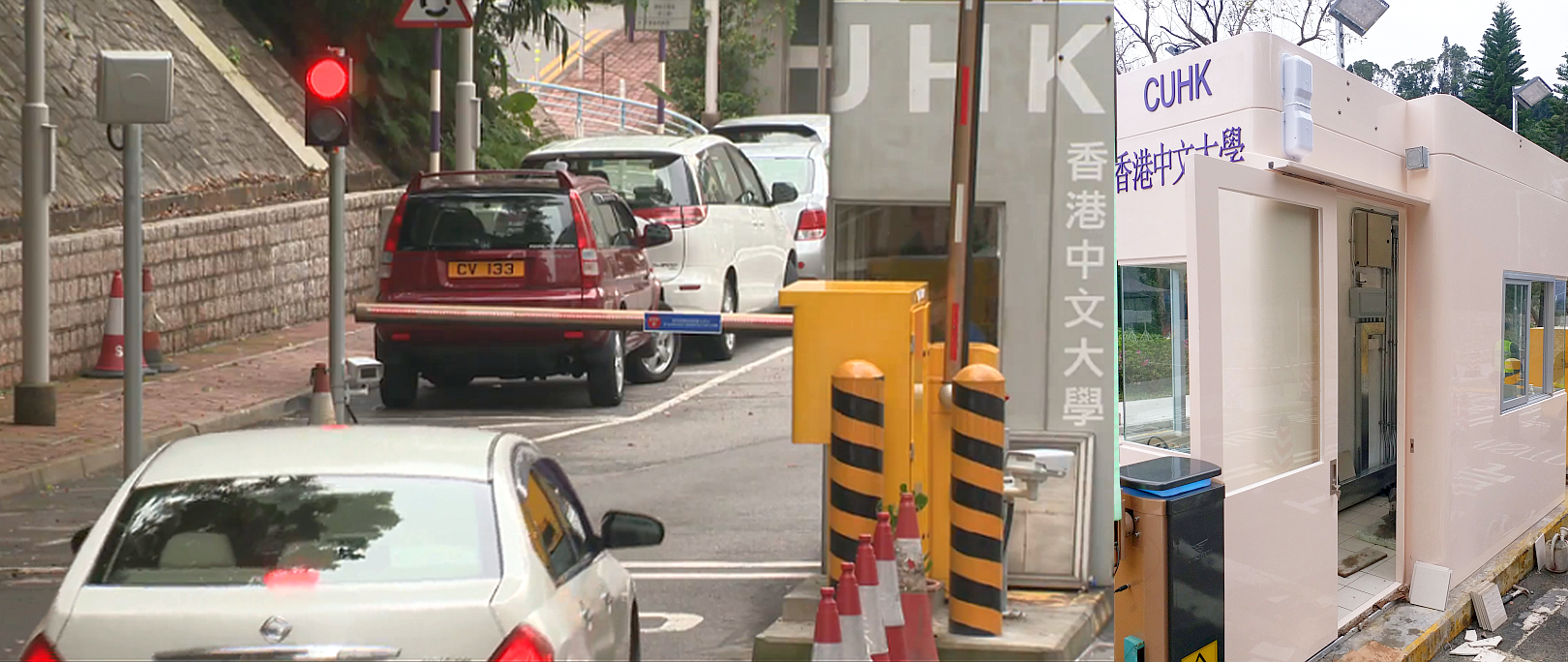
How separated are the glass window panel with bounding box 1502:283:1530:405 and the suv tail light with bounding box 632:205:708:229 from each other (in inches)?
278

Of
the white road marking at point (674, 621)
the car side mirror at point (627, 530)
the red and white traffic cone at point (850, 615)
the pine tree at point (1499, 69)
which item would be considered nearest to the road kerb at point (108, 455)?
the white road marking at point (674, 621)

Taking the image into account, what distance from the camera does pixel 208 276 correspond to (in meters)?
15.5

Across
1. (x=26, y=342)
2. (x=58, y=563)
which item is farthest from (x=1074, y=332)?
(x=26, y=342)

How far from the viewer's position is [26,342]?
1127 centimetres

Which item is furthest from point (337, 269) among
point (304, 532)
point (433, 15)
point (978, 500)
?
point (304, 532)

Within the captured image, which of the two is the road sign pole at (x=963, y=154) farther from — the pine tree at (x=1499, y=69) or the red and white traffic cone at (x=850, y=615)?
the red and white traffic cone at (x=850, y=615)

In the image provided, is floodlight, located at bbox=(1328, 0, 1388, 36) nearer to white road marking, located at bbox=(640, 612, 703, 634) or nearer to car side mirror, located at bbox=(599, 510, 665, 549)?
car side mirror, located at bbox=(599, 510, 665, 549)

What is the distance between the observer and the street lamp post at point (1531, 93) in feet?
23.1

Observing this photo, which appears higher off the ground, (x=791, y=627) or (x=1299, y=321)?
(x=1299, y=321)

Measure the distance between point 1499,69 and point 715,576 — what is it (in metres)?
4.10

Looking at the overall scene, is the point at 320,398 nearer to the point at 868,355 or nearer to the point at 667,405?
the point at 868,355

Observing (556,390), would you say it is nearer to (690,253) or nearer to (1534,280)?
(690,253)

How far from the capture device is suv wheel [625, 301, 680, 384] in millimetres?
14148

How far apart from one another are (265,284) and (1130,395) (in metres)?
12.9
